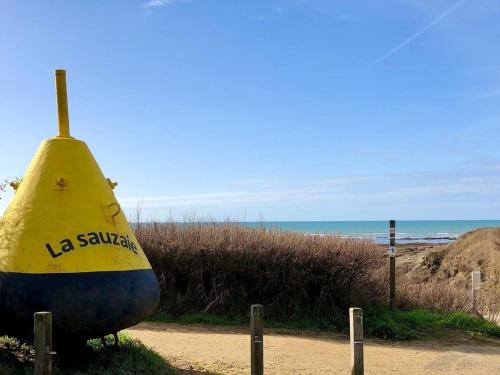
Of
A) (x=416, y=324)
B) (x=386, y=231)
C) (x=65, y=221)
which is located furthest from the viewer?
(x=386, y=231)

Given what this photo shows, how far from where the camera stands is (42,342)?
488cm

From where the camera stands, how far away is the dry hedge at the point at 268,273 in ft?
39.5

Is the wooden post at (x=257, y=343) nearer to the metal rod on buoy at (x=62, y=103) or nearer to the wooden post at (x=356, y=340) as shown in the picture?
the wooden post at (x=356, y=340)

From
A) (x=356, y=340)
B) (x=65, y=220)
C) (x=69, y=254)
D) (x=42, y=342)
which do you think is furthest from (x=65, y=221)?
(x=356, y=340)

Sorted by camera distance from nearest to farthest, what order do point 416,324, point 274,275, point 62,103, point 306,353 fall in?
point 62,103
point 306,353
point 416,324
point 274,275

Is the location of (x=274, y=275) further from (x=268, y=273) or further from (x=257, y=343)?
(x=257, y=343)

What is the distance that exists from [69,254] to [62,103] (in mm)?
1998

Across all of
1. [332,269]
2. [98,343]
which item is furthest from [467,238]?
[98,343]

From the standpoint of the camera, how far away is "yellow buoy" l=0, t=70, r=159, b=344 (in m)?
5.64

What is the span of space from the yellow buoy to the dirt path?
193 centimetres

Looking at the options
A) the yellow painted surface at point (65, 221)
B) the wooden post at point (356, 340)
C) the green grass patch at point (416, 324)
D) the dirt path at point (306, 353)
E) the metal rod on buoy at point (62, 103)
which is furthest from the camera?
the green grass patch at point (416, 324)

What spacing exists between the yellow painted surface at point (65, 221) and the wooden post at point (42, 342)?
2.80 feet

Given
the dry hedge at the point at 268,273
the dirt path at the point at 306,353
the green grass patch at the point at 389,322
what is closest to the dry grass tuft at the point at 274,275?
the dry hedge at the point at 268,273

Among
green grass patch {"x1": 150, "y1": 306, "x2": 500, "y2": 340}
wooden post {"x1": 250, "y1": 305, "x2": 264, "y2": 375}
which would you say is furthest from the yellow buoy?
green grass patch {"x1": 150, "y1": 306, "x2": 500, "y2": 340}
